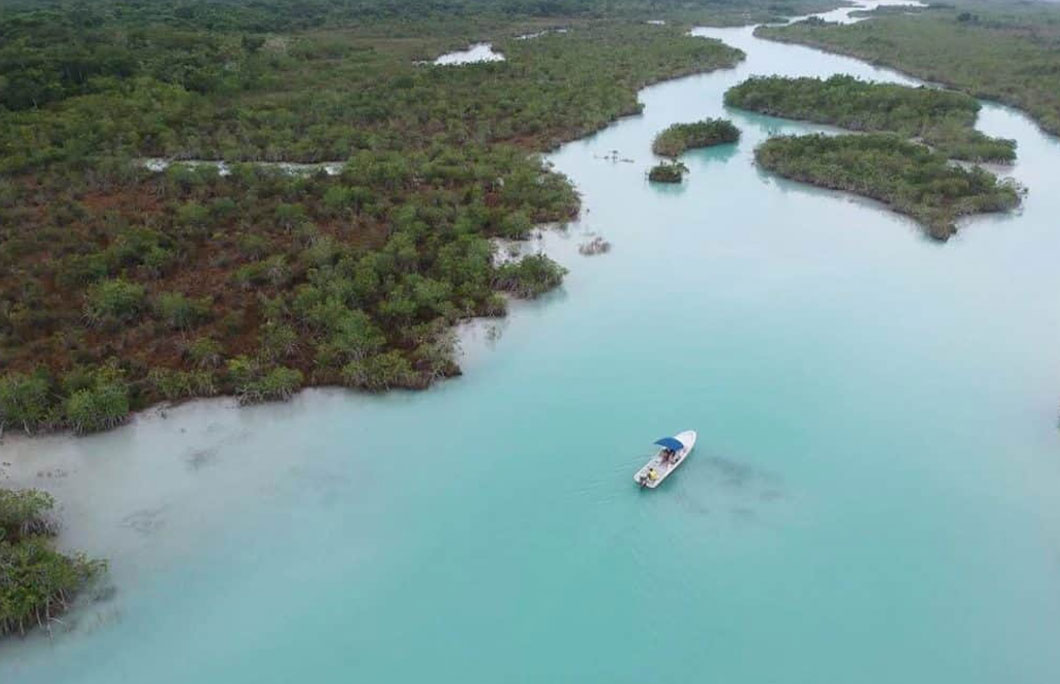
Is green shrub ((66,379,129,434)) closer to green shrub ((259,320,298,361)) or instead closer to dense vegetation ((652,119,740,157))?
green shrub ((259,320,298,361))

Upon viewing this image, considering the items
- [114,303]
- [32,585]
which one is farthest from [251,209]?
[32,585]

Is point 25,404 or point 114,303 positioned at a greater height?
point 114,303

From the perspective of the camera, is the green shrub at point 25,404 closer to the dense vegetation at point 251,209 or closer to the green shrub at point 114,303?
the dense vegetation at point 251,209

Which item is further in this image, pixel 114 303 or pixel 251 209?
pixel 251 209

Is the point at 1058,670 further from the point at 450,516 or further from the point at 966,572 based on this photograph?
the point at 450,516

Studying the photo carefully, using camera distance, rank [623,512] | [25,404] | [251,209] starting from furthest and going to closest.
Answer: [251,209] < [25,404] < [623,512]

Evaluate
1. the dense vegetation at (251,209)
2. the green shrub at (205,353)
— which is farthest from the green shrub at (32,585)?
the green shrub at (205,353)

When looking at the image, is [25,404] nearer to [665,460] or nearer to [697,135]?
[665,460]
